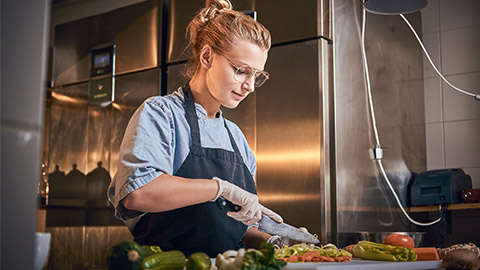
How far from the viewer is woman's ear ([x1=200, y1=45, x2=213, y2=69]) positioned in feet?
6.10

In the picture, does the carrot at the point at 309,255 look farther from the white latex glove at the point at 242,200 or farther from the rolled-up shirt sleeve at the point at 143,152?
the rolled-up shirt sleeve at the point at 143,152

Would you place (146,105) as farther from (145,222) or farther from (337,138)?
(337,138)

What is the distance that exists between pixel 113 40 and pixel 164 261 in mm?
1962

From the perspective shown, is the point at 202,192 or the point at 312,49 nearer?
the point at 202,192

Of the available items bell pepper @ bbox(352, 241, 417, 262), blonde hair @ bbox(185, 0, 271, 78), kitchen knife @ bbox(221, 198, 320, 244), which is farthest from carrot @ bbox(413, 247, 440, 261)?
blonde hair @ bbox(185, 0, 271, 78)

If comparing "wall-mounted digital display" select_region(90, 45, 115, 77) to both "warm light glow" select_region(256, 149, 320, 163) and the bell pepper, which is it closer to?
"warm light glow" select_region(256, 149, 320, 163)

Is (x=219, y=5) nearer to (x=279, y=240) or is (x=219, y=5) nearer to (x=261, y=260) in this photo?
(x=279, y=240)

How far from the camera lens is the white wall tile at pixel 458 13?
8.84 feet

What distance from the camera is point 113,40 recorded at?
112 inches

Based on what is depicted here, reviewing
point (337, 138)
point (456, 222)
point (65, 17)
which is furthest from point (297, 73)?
point (65, 17)

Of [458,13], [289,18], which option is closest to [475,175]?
[458,13]

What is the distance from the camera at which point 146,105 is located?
1.67 metres

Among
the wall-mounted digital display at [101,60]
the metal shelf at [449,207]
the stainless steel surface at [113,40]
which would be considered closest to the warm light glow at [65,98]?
the stainless steel surface at [113,40]

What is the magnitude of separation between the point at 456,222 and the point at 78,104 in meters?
1.93
